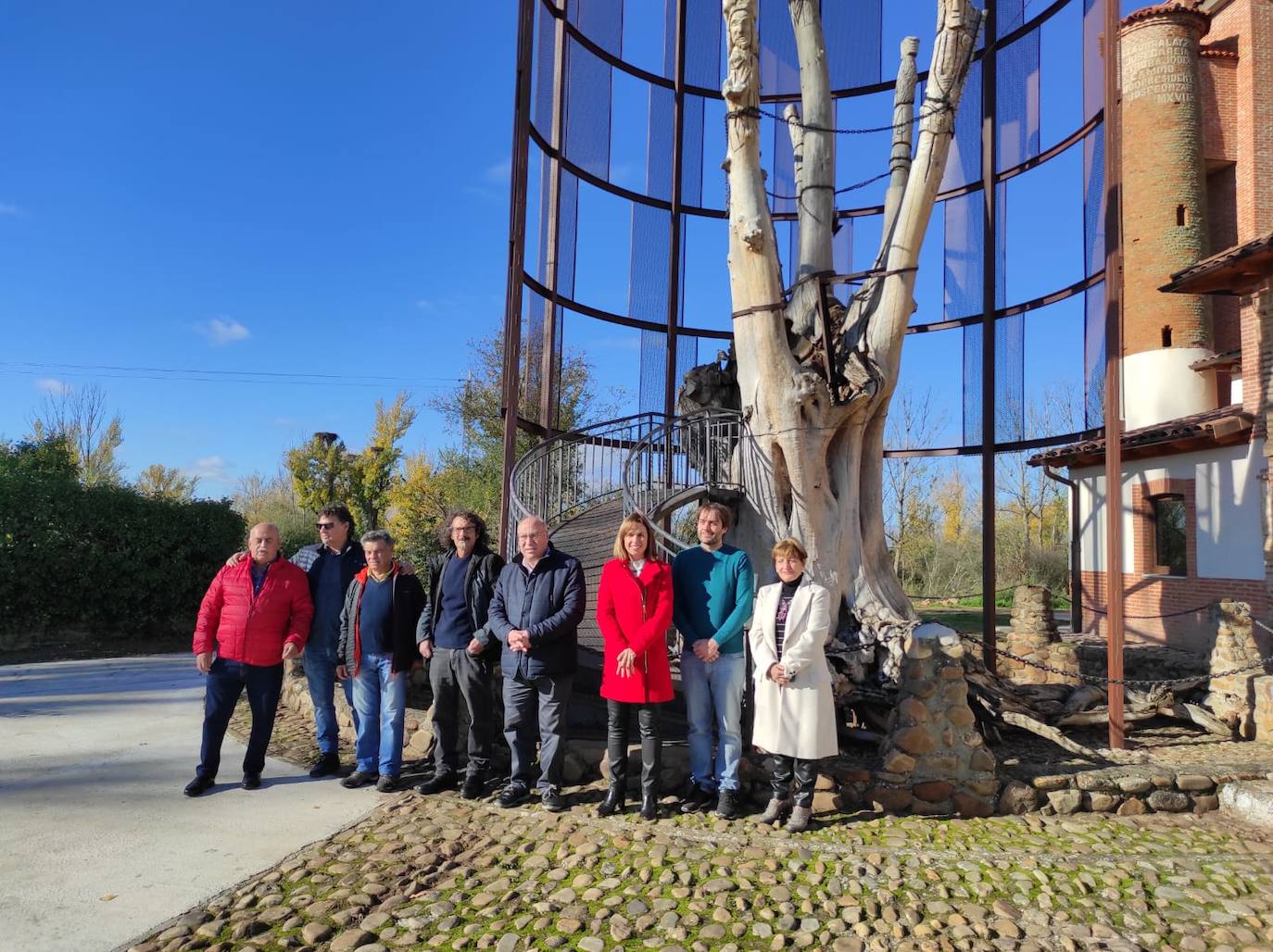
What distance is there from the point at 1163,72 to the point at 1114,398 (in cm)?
1506

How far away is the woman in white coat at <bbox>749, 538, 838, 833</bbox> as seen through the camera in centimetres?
380

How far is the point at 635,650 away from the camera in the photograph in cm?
391

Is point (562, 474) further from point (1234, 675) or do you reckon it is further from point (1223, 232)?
point (1223, 232)

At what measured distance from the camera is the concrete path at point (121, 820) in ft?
9.00

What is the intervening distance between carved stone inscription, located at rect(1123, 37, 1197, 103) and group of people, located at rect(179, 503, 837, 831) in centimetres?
1808

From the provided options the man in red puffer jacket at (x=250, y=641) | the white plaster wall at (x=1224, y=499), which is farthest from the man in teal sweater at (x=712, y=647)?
the white plaster wall at (x=1224, y=499)

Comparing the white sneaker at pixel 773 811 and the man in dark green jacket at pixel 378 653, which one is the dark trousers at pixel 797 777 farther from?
the man in dark green jacket at pixel 378 653

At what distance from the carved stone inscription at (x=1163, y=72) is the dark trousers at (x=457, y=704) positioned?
62.8 feet

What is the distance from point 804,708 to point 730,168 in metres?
5.03

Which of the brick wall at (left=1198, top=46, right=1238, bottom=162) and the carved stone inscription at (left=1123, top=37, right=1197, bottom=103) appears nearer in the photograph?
the carved stone inscription at (left=1123, top=37, right=1197, bottom=103)

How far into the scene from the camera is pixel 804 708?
382 centimetres

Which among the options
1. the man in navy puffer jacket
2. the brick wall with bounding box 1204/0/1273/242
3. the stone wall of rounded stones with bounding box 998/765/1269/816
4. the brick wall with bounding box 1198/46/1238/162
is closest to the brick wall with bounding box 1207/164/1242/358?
the brick wall with bounding box 1198/46/1238/162

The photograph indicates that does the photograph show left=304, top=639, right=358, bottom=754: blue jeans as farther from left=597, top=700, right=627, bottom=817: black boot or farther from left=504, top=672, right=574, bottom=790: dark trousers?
left=597, top=700, right=627, bottom=817: black boot

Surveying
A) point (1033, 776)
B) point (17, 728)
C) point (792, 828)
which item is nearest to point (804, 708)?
point (792, 828)
